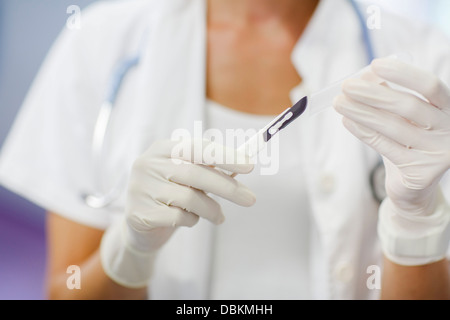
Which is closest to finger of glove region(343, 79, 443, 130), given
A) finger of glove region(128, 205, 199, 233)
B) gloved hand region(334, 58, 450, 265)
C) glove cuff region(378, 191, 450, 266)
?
gloved hand region(334, 58, 450, 265)

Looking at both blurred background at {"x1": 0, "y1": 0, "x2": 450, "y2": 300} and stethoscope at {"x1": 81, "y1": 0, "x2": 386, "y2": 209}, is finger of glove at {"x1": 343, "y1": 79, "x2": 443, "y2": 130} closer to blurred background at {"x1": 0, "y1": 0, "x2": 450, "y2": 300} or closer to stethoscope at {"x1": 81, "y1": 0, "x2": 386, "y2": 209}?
stethoscope at {"x1": 81, "y1": 0, "x2": 386, "y2": 209}

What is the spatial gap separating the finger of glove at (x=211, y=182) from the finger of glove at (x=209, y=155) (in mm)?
10

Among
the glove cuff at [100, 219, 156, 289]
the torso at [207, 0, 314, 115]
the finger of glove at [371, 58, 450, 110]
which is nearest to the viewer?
the finger of glove at [371, 58, 450, 110]

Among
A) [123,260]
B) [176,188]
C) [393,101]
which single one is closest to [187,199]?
[176,188]

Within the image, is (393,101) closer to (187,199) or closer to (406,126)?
(406,126)

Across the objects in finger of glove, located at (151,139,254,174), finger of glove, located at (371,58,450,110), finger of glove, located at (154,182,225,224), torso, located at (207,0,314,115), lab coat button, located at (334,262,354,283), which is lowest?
lab coat button, located at (334,262,354,283)

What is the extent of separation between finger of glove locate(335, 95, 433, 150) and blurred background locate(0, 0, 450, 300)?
1.15 feet

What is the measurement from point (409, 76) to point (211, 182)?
9.3 inches

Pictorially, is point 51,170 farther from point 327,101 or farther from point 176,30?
point 327,101

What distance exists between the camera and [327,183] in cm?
81

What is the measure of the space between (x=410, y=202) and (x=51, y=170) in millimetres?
483

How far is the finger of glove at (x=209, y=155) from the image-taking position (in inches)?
24.7

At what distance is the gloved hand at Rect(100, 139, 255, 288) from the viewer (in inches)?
25.3
